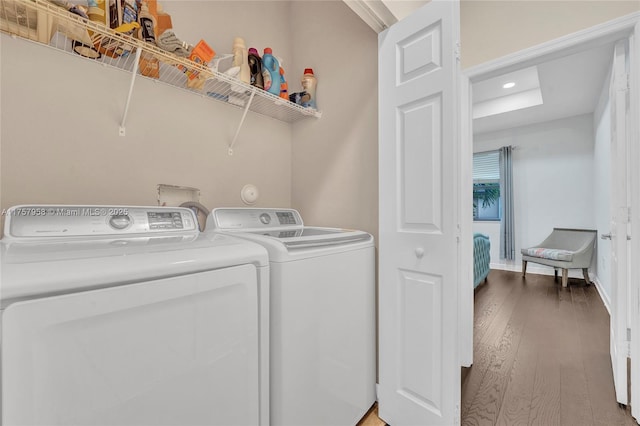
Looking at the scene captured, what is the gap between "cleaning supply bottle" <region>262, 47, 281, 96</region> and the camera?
5.56ft

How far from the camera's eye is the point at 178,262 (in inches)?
30.2

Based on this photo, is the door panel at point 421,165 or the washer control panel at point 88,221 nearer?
the washer control panel at point 88,221

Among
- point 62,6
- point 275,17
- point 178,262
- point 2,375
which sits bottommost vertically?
point 2,375

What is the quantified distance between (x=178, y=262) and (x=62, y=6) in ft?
3.59

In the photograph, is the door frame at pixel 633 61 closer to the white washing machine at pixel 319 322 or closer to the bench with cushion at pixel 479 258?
the white washing machine at pixel 319 322

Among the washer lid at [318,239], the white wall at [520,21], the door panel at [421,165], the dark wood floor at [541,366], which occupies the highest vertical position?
the white wall at [520,21]

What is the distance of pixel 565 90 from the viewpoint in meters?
3.60

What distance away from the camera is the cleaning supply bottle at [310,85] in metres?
1.87

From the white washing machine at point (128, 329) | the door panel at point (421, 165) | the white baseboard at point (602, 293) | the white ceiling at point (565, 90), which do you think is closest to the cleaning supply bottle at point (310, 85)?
the door panel at point (421, 165)

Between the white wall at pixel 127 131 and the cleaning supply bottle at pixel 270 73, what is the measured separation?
26cm

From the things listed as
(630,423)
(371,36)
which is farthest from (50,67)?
(630,423)

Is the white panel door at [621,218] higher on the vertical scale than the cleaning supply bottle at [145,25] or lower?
lower

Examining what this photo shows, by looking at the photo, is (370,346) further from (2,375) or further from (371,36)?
(371,36)

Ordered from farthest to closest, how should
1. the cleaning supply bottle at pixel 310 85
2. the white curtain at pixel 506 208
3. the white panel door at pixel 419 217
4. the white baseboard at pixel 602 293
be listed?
the white curtain at pixel 506 208
the white baseboard at pixel 602 293
the cleaning supply bottle at pixel 310 85
the white panel door at pixel 419 217
